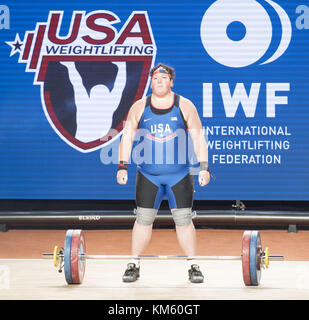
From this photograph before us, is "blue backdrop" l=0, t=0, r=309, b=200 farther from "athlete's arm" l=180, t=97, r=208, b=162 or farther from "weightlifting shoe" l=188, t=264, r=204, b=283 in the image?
"weightlifting shoe" l=188, t=264, r=204, b=283

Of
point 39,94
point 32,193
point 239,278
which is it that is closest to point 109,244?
point 32,193

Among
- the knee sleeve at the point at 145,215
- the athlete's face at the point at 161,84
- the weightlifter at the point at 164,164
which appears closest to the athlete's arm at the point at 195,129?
the weightlifter at the point at 164,164

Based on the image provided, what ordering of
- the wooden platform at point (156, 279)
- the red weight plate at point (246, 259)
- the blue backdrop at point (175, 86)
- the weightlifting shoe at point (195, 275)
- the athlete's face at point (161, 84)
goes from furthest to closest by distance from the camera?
the blue backdrop at point (175, 86), the athlete's face at point (161, 84), the weightlifting shoe at point (195, 275), the red weight plate at point (246, 259), the wooden platform at point (156, 279)

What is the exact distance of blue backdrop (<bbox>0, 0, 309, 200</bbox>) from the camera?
7504mm

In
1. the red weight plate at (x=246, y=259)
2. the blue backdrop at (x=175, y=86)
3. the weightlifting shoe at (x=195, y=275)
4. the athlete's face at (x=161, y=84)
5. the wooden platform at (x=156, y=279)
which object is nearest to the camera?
the wooden platform at (x=156, y=279)

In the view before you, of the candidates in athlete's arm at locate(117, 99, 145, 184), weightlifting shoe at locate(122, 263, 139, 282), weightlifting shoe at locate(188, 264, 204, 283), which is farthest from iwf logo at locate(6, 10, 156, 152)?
weightlifting shoe at locate(188, 264, 204, 283)

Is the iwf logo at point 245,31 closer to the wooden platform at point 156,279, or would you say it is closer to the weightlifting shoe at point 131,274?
the wooden platform at point 156,279

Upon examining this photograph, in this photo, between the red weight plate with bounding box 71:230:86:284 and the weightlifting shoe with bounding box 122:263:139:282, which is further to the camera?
the weightlifting shoe with bounding box 122:263:139:282

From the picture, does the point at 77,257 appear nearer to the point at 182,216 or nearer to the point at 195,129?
the point at 182,216

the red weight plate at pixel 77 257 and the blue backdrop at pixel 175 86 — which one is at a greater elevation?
the blue backdrop at pixel 175 86

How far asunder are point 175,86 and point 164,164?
3129 mm

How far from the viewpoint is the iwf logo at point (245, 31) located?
7.51 metres

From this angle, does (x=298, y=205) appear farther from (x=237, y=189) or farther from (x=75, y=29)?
(x=75, y=29)

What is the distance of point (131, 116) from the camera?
15.6 ft
